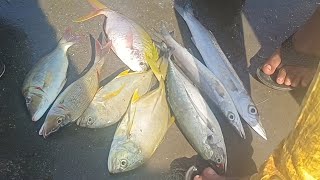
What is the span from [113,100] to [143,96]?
17cm

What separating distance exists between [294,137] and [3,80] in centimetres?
183

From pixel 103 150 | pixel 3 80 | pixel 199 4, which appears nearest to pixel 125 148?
pixel 103 150

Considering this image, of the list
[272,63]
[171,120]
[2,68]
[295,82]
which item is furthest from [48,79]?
[295,82]

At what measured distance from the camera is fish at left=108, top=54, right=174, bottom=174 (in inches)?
96.2

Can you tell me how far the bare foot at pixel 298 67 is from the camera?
2.82 meters

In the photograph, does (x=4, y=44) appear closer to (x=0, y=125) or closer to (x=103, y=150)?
(x=0, y=125)

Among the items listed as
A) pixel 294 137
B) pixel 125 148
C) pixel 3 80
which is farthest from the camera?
pixel 3 80

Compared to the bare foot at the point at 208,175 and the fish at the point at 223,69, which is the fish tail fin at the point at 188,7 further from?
the bare foot at the point at 208,175

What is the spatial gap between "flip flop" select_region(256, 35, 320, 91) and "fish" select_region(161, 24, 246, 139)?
350 mm

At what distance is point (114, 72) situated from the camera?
2.85m

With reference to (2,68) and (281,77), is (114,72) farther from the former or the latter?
(281,77)

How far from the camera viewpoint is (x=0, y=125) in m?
2.64

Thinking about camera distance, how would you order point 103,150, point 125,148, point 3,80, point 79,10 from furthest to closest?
point 79,10 < point 3,80 < point 103,150 < point 125,148

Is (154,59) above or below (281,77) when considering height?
above
